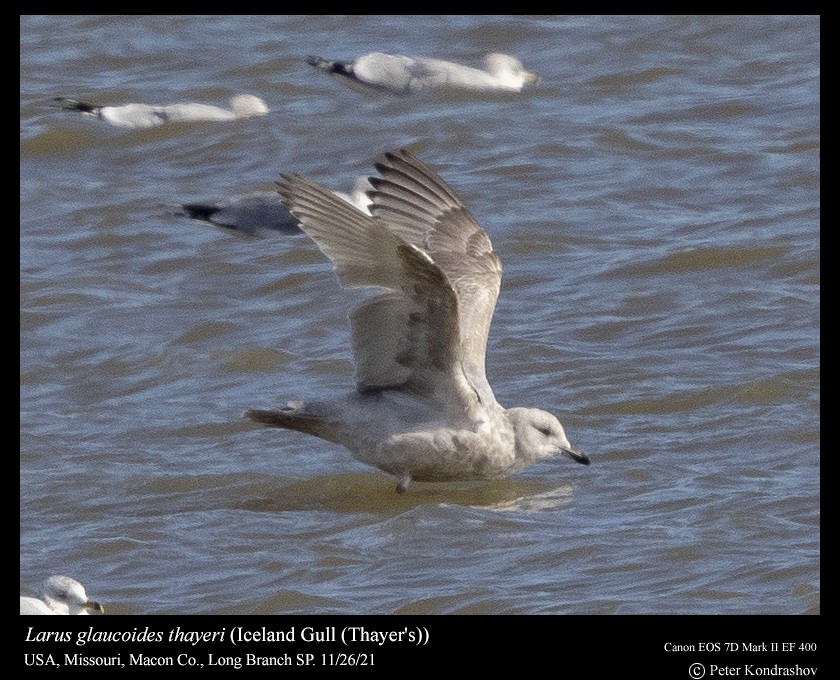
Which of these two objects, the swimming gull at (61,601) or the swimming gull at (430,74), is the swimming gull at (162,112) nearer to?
the swimming gull at (430,74)

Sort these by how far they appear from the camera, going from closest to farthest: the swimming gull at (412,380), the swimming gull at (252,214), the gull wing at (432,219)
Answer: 1. the swimming gull at (412,380)
2. the gull wing at (432,219)
3. the swimming gull at (252,214)

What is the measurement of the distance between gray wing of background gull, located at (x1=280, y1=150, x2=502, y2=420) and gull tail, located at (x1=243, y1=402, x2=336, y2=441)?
0.21 metres

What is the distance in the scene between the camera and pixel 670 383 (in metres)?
7.96

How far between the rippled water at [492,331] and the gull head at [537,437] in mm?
167

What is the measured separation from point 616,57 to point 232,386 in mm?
6118

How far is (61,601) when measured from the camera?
5695 millimetres

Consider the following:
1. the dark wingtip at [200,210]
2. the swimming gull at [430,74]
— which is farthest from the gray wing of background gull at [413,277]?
the swimming gull at [430,74]

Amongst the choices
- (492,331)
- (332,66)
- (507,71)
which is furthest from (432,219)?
(332,66)

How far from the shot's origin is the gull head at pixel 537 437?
6.80 m

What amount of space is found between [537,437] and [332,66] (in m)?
6.86

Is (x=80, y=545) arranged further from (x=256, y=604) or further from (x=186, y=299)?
(x=186, y=299)

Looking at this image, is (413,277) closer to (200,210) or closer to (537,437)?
(537,437)

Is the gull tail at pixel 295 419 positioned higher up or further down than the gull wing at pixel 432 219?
further down

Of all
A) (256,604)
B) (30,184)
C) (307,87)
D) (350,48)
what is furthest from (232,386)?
(350,48)
